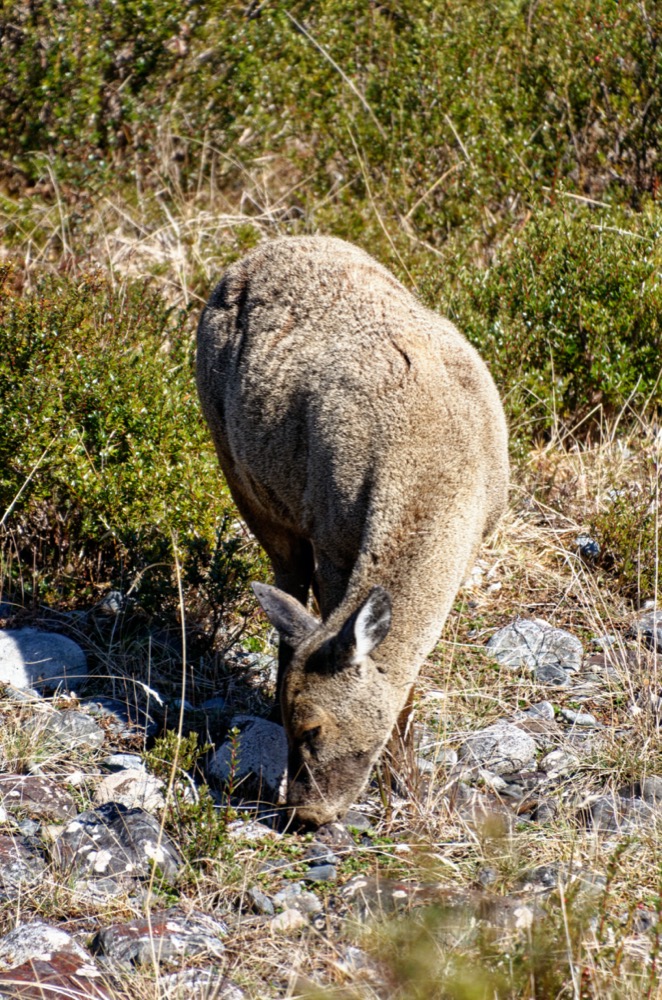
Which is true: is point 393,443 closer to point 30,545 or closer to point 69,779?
point 69,779

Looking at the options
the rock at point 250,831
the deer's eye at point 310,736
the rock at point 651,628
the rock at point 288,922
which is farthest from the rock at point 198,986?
the rock at point 651,628

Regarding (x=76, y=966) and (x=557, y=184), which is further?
(x=557, y=184)

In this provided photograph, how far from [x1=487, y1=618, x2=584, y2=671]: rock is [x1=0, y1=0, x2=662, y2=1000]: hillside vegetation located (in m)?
0.17

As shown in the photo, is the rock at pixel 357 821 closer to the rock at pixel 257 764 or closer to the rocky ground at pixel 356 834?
the rocky ground at pixel 356 834

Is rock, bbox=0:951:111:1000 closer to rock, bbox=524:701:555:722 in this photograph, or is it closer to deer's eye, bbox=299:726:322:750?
deer's eye, bbox=299:726:322:750

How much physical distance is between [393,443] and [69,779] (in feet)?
7.03

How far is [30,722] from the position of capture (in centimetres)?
580

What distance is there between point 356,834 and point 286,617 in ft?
3.36

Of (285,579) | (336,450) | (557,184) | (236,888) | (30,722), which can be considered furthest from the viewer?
(557,184)

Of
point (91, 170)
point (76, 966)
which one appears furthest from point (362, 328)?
point (91, 170)

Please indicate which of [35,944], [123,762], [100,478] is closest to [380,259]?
[100,478]

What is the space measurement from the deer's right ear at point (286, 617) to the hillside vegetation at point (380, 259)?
1.18ft

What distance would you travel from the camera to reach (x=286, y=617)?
504 centimetres

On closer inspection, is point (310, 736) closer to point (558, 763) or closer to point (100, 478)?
point (558, 763)
